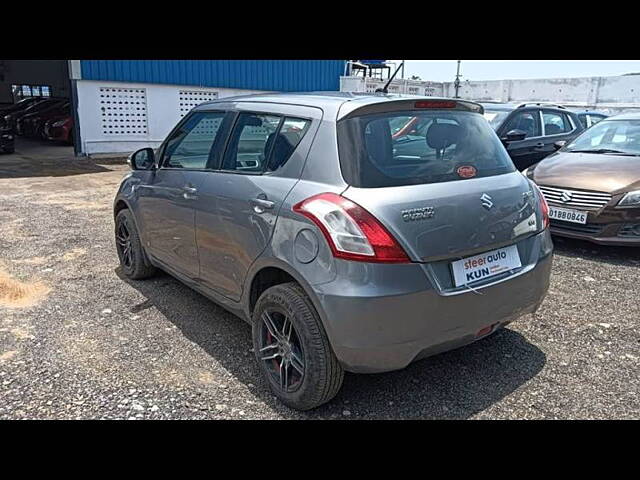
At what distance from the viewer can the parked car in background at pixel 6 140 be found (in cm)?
1357

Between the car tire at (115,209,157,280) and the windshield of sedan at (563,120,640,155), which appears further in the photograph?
the windshield of sedan at (563,120,640,155)

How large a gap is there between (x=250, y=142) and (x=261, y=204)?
56 cm

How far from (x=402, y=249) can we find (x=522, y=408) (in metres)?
1.20

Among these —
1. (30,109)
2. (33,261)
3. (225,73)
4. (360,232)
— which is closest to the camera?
(360,232)

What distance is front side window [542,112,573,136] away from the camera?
28.0 ft

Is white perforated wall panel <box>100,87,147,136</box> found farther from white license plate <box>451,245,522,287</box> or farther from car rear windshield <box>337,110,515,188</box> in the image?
white license plate <box>451,245,522,287</box>

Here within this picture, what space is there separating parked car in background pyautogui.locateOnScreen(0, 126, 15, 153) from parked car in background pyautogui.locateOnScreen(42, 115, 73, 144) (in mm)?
2418

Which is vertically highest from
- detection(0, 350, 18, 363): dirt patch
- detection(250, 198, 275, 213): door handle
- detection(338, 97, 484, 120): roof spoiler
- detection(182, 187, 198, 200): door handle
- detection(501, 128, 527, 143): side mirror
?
detection(338, 97, 484, 120): roof spoiler

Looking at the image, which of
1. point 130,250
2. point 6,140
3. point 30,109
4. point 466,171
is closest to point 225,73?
point 6,140

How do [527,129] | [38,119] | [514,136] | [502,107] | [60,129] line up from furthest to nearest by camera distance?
[38,119] < [60,129] < [502,107] < [527,129] < [514,136]

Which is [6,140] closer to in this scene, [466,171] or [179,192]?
[179,192]

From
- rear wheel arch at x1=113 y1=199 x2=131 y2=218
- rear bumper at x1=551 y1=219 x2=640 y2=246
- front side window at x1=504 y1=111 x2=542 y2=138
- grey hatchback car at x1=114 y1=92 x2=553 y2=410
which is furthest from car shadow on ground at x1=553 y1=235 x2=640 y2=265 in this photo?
rear wheel arch at x1=113 y1=199 x2=131 y2=218

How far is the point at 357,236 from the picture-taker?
2.32 m

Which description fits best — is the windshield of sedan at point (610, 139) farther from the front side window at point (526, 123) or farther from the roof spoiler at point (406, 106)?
the roof spoiler at point (406, 106)
